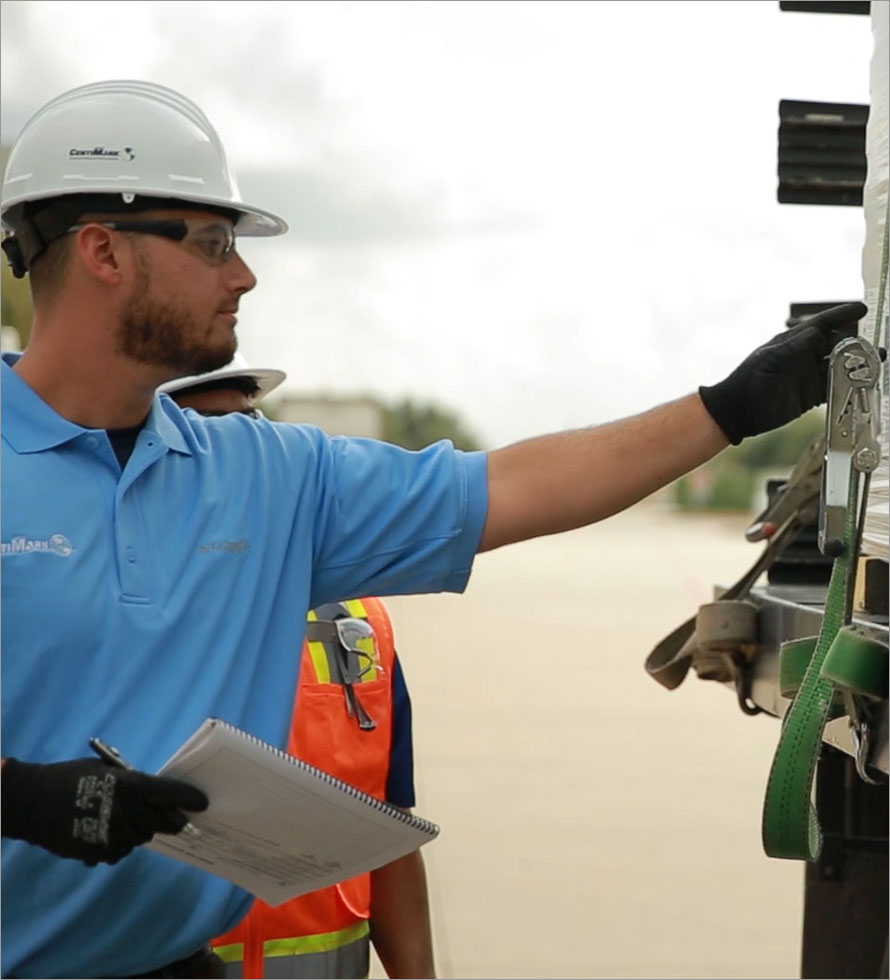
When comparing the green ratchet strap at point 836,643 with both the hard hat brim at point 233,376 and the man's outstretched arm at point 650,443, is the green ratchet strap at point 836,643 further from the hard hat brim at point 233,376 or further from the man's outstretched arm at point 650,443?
the hard hat brim at point 233,376

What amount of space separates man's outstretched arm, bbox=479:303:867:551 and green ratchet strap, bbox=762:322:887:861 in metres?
0.36

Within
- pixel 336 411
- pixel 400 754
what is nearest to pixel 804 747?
pixel 400 754

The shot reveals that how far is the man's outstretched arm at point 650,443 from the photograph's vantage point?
2758 mm

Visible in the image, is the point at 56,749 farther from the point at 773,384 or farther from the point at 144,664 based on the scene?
the point at 773,384

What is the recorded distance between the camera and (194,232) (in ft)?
9.83

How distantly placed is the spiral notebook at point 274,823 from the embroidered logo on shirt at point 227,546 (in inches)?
17.2

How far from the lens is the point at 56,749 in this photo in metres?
2.66

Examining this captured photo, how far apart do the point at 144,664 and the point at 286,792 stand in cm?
35

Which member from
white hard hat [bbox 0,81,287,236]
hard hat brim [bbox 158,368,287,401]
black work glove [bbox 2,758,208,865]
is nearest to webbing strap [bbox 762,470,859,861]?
black work glove [bbox 2,758,208,865]

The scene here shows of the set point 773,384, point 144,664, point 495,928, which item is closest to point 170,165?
point 144,664

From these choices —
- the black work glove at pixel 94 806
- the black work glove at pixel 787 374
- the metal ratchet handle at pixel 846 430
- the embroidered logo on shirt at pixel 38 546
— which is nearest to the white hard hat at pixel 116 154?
the embroidered logo on shirt at pixel 38 546

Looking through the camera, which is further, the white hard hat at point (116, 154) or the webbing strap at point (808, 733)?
the white hard hat at point (116, 154)

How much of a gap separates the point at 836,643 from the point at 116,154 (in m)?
1.40

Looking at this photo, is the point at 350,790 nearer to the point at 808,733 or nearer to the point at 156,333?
the point at 808,733
